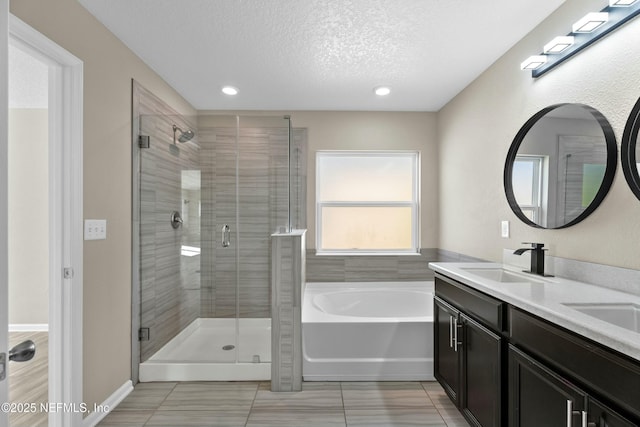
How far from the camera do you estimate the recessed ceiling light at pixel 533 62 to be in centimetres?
206

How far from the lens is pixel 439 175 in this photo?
12.7ft

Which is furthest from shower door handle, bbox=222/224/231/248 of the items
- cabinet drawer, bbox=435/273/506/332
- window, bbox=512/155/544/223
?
window, bbox=512/155/544/223

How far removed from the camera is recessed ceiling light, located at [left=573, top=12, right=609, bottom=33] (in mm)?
1627

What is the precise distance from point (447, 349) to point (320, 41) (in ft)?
7.14

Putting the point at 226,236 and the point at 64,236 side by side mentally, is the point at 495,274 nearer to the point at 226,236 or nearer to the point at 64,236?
the point at 226,236

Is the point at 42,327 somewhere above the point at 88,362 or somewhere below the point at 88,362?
below

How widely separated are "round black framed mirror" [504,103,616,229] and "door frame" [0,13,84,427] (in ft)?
8.90

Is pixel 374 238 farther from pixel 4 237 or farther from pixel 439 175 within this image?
pixel 4 237

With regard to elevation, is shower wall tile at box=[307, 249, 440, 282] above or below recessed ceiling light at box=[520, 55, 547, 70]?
below

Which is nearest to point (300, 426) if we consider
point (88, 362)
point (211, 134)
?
point (88, 362)

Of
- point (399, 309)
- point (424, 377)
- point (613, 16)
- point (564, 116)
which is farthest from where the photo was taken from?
point (399, 309)

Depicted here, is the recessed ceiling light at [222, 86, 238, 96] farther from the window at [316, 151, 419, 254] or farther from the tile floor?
the tile floor

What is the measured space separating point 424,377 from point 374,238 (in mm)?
1659

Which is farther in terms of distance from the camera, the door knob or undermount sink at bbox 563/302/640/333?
undermount sink at bbox 563/302/640/333
